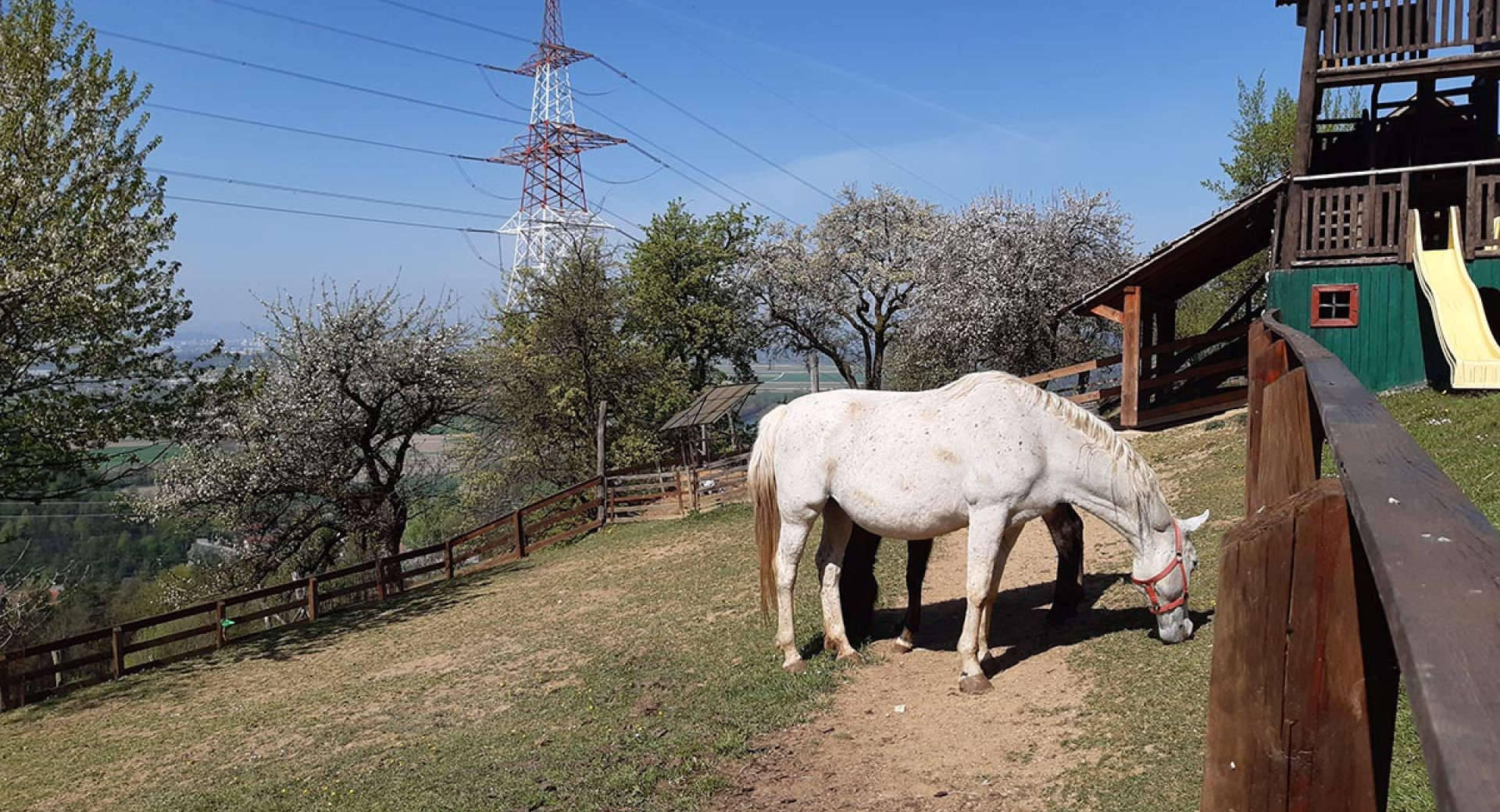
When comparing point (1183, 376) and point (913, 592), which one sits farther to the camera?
point (1183, 376)

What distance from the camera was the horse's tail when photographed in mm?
8531

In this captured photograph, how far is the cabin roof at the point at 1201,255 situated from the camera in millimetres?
16328

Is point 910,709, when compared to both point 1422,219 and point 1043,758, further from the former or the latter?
point 1422,219

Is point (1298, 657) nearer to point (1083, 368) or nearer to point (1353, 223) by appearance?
point (1353, 223)

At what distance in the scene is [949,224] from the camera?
32.4 m

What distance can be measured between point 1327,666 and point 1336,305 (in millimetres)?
16159

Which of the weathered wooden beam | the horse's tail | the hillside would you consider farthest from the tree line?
the horse's tail

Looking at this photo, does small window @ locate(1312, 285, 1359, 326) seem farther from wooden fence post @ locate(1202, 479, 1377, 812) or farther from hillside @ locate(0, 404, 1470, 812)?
Answer: wooden fence post @ locate(1202, 479, 1377, 812)

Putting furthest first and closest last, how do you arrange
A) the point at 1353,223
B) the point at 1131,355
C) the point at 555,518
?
the point at 555,518 → the point at 1131,355 → the point at 1353,223

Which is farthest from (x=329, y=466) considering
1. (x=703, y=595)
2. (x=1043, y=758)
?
(x=1043, y=758)

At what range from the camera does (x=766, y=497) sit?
8.61 m

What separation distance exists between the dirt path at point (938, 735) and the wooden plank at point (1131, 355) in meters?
10.1

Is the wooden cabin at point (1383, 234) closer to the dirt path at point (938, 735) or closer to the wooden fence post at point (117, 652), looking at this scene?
the dirt path at point (938, 735)

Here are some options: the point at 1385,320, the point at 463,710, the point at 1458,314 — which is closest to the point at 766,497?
the point at 463,710
